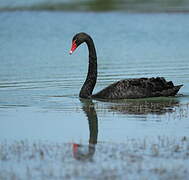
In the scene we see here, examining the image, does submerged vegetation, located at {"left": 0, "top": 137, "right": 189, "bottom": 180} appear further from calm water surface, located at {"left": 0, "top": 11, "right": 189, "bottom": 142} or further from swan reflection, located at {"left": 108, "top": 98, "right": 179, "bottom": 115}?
swan reflection, located at {"left": 108, "top": 98, "right": 179, "bottom": 115}

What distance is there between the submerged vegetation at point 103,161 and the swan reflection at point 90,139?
0.17ft

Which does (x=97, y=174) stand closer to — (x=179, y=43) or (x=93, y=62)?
(x=93, y=62)

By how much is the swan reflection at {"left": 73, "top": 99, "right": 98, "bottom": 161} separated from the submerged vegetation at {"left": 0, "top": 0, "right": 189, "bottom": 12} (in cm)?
1682

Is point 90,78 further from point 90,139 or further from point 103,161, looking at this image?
point 103,161

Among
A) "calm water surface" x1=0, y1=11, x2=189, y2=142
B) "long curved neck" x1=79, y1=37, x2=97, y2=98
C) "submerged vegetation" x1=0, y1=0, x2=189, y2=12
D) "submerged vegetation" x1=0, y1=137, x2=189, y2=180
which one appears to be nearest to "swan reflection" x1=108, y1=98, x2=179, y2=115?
"calm water surface" x1=0, y1=11, x2=189, y2=142

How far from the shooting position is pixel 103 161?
6121 mm

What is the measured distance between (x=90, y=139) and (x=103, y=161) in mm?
1015

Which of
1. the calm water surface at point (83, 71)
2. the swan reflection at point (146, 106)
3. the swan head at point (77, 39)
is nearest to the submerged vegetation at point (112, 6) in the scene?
the calm water surface at point (83, 71)

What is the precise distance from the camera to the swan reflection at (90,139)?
6.33 m

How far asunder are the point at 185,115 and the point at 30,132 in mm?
1987

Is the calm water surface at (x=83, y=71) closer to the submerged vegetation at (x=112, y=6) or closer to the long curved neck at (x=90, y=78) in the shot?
the long curved neck at (x=90, y=78)

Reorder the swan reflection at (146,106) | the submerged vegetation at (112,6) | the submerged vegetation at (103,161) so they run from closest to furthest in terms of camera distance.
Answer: the submerged vegetation at (103,161) → the swan reflection at (146,106) → the submerged vegetation at (112,6)

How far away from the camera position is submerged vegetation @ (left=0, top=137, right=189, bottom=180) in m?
5.71

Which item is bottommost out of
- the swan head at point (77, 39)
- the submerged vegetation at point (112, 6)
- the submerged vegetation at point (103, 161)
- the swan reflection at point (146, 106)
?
the submerged vegetation at point (103, 161)
